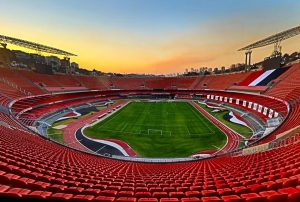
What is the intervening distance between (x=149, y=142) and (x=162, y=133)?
425 cm

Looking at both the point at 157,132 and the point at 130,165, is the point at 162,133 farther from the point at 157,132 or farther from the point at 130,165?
the point at 130,165

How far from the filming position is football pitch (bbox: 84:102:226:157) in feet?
75.8

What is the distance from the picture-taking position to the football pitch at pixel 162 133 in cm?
2312

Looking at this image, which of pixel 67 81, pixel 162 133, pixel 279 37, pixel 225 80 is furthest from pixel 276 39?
pixel 67 81

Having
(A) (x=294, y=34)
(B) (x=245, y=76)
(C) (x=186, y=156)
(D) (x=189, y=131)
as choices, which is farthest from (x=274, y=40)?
(C) (x=186, y=156)

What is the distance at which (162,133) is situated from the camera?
29.1m

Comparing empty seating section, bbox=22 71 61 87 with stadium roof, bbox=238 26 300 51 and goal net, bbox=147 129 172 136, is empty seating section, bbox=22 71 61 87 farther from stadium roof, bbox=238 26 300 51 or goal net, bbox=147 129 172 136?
stadium roof, bbox=238 26 300 51

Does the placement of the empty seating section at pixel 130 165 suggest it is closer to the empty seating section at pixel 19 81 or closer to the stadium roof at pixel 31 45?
the empty seating section at pixel 19 81

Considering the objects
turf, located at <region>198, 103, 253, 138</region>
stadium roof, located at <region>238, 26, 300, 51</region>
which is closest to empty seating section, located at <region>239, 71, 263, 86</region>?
stadium roof, located at <region>238, 26, 300, 51</region>

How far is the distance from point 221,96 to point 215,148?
1385 inches

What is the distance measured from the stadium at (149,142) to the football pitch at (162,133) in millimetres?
133

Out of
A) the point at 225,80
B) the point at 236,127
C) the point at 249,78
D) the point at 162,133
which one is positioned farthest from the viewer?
the point at 225,80

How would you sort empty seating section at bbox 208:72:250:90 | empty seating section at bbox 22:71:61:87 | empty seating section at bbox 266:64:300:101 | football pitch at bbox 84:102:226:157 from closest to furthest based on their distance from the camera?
football pitch at bbox 84:102:226:157
empty seating section at bbox 266:64:300:101
empty seating section at bbox 22:71:61:87
empty seating section at bbox 208:72:250:90

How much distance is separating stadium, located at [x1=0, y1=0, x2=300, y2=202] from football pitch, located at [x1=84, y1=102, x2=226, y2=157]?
133 millimetres
